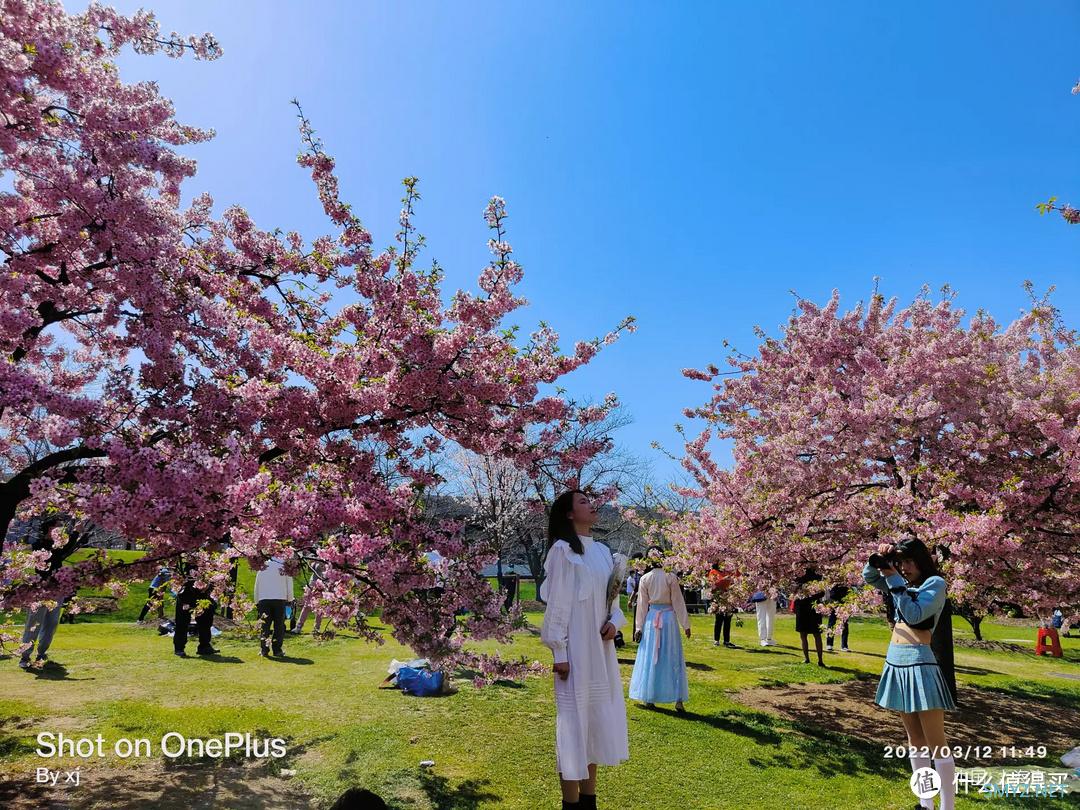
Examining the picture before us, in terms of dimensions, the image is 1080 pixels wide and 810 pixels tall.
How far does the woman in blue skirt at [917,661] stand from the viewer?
4.84 m

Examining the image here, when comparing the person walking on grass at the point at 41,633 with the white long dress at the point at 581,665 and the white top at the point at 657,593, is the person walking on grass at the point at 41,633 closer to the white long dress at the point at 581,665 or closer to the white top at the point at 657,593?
the white top at the point at 657,593

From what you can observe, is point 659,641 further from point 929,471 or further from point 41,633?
point 41,633

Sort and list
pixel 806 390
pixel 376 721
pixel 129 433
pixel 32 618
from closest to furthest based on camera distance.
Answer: pixel 129 433
pixel 376 721
pixel 32 618
pixel 806 390

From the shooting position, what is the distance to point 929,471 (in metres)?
8.09

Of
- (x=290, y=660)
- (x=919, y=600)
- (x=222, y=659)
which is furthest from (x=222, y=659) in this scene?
(x=919, y=600)

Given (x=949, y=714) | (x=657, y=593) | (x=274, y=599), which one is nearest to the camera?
(x=949, y=714)

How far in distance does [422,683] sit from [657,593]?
3.64 meters

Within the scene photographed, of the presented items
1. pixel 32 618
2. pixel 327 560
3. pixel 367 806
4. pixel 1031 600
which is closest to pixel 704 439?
pixel 1031 600

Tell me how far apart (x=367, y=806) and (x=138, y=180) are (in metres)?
5.17

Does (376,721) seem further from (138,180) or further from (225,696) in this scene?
(138,180)

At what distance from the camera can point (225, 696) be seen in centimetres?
827

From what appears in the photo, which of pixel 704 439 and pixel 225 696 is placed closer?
pixel 225 696

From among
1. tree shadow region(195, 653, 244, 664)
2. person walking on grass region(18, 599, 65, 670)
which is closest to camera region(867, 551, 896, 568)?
tree shadow region(195, 653, 244, 664)

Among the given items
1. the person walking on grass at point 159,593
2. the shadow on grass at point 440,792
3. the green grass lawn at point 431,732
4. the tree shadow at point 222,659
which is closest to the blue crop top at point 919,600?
the green grass lawn at point 431,732
